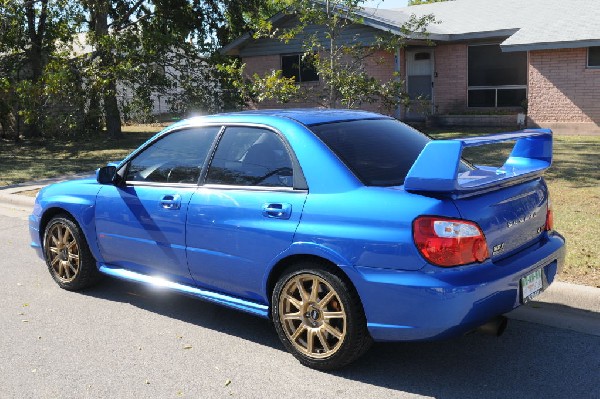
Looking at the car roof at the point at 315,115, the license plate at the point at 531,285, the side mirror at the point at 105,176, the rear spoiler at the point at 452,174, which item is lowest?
the license plate at the point at 531,285

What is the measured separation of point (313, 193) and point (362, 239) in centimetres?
50

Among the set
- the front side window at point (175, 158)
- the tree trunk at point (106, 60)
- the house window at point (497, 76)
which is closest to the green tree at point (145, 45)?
the tree trunk at point (106, 60)

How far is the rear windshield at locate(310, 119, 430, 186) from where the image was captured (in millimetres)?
4113

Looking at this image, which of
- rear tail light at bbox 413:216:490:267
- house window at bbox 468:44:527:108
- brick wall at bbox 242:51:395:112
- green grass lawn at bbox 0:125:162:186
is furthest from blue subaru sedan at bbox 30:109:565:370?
house window at bbox 468:44:527:108

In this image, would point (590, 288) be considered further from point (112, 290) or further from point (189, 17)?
point (189, 17)

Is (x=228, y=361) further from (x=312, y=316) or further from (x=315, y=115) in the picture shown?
(x=315, y=115)

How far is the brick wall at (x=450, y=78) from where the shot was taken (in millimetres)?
20312

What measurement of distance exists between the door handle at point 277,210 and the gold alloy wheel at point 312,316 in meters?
0.40

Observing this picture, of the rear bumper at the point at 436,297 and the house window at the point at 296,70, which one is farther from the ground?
the house window at the point at 296,70

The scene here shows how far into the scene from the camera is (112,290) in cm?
587

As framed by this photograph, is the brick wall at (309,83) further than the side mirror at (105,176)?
Yes

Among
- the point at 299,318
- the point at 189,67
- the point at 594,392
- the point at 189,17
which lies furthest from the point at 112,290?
the point at 189,17

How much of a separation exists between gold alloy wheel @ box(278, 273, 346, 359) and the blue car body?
0.17m

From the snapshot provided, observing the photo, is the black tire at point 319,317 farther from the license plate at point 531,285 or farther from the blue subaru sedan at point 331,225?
the license plate at point 531,285
